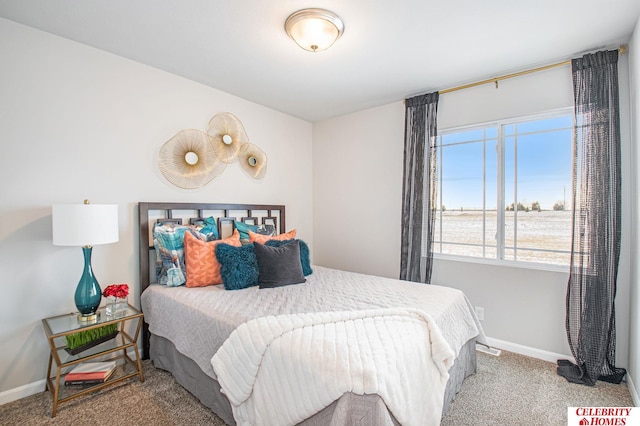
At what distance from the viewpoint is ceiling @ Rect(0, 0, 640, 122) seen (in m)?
1.85

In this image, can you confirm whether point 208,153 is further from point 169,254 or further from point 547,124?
point 547,124

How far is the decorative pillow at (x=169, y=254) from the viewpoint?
2418mm

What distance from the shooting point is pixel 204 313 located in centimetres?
190

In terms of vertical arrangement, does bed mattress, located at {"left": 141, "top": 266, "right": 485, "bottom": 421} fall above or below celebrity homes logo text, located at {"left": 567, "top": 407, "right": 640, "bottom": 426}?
above

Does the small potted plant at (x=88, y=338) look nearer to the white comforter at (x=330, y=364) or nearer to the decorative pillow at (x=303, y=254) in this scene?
the white comforter at (x=330, y=364)

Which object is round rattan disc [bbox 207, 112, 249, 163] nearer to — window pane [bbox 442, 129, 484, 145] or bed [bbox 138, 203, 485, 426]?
bed [bbox 138, 203, 485, 426]

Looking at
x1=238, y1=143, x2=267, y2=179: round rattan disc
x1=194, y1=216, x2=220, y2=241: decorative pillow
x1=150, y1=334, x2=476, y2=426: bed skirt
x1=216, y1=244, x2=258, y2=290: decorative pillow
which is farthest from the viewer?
x1=238, y1=143, x2=267, y2=179: round rattan disc

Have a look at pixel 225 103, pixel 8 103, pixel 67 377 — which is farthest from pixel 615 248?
pixel 8 103

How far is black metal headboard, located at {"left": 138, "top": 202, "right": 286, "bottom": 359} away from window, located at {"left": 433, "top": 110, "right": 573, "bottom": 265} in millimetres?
2048

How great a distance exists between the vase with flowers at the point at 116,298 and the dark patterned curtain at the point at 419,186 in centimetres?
257

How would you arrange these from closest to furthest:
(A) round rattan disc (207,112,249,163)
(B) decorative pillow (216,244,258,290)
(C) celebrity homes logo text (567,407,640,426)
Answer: (C) celebrity homes logo text (567,407,640,426)
(B) decorative pillow (216,244,258,290)
(A) round rattan disc (207,112,249,163)

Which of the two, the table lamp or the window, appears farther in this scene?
the window

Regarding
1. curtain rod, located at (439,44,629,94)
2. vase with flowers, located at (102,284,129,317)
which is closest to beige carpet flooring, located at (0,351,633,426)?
vase with flowers, located at (102,284,129,317)

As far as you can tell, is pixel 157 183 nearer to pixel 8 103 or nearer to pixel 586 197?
pixel 8 103
